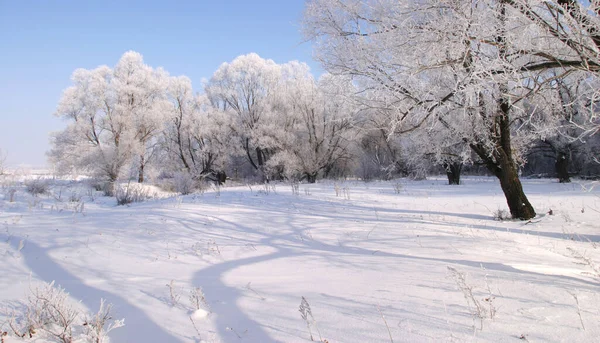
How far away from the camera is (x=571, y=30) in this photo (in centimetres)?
365

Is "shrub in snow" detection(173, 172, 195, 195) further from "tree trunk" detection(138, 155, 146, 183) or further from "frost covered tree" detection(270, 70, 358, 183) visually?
"tree trunk" detection(138, 155, 146, 183)

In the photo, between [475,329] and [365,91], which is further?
[365,91]

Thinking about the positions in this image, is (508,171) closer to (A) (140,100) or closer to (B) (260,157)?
(B) (260,157)

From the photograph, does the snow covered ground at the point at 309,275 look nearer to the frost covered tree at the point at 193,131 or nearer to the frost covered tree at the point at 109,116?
the frost covered tree at the point at 109,116

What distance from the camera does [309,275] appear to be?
335 centimetres

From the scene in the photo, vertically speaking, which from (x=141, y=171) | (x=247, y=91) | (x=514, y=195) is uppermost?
(x=247, y=91)

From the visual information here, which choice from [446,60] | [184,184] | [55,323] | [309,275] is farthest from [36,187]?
[446,60]

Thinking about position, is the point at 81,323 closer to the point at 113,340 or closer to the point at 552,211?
the point at 113,340

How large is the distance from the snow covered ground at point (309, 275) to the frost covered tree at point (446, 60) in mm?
1948

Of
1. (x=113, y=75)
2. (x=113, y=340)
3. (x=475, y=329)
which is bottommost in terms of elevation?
(x=113, y=340)

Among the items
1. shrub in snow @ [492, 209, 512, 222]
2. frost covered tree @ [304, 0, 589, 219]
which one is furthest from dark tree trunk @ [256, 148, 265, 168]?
shrub in snow @ [492, 209, 512, 222]

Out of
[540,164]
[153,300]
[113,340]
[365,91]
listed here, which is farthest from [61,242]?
[540,164]

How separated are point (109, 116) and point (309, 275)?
86.7 ft

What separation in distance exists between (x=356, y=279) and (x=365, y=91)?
4.31 m
